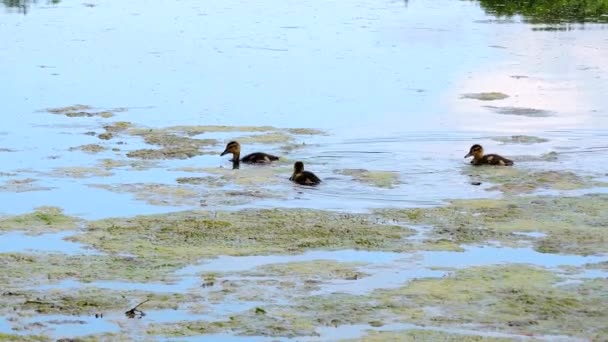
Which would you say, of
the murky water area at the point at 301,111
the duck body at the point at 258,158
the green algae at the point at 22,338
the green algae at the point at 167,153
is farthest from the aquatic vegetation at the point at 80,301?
the green algae at the point at 167,153

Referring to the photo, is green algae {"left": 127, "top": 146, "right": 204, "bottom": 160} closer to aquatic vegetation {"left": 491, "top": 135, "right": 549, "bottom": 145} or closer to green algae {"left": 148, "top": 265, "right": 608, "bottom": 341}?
aquatic vegetation {"left": 491, "top": 135, "right": 549, "bottom": 145}

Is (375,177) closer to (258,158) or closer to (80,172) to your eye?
(258,158)

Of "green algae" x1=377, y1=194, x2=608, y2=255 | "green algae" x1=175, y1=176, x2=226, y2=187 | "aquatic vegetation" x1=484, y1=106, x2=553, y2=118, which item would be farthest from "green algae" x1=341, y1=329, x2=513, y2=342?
"aquatic vegetation" x1=484, y1=106, x2=553, y2=118

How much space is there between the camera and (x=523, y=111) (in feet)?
54.5

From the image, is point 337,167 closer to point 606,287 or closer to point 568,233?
point 568,233

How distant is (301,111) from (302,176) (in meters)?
4.26

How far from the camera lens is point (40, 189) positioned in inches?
479

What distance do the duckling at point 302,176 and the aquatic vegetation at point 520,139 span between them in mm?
2940

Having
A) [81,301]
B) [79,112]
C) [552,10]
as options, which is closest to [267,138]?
[79,112]

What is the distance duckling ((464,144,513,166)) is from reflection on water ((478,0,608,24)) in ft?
45.1

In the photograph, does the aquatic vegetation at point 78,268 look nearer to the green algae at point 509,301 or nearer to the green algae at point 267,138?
the green algae at point 509,301

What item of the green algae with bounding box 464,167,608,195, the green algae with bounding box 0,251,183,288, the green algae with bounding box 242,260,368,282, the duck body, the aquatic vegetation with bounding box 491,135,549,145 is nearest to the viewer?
the green algae with bounding box 0,251,183,288

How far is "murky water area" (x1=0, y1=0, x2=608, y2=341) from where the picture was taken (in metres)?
10.2

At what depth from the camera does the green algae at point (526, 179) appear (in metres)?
12.4
